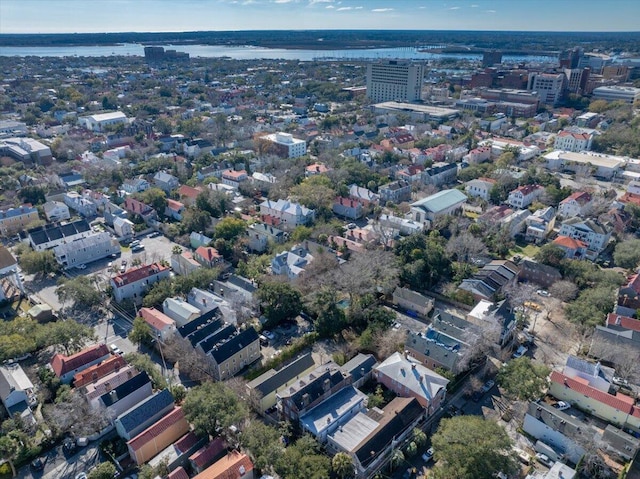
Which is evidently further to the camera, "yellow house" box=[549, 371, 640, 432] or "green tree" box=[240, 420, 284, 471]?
"yellow house" box=[549, 371, 640, 432]

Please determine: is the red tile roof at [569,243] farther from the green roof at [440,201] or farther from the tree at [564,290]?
the green roof at [440,201]

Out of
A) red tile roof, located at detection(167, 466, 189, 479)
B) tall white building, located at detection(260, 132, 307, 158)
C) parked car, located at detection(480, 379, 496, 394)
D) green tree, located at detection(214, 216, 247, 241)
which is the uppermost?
tall white building, located at detection(260, 132, 307, 158)

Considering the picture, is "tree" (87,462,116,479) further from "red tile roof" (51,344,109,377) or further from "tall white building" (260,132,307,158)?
"tall white building" (260,132,307,158)

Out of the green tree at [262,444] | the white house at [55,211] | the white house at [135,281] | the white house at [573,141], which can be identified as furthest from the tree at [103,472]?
the white house at [573,141]

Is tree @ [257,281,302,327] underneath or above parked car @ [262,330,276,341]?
above

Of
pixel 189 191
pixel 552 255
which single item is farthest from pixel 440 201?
pixel 189 191

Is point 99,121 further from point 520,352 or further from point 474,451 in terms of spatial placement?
point 474,451

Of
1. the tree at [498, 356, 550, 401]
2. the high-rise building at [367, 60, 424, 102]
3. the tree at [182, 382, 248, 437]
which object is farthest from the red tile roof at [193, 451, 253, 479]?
the high-rise building at [367, 60, 424, 102]

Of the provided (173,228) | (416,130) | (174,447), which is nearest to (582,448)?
(174,447)
